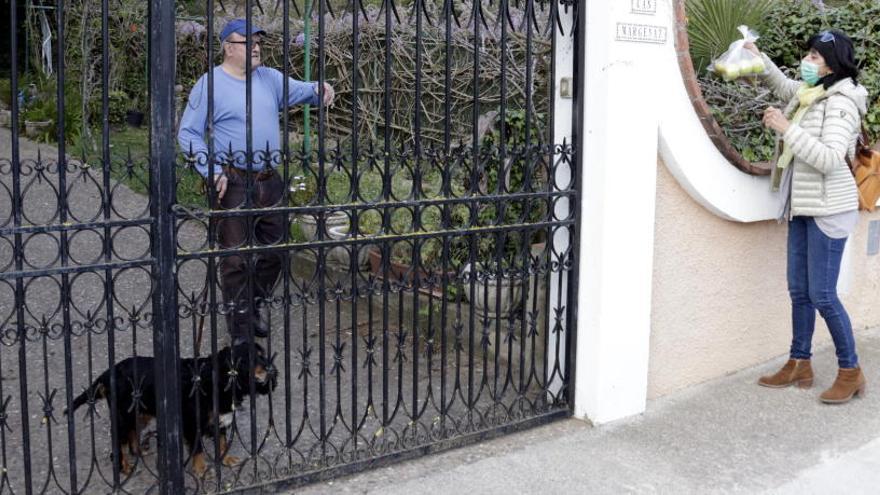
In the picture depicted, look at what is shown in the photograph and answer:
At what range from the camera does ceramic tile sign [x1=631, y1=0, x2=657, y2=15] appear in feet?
14.9

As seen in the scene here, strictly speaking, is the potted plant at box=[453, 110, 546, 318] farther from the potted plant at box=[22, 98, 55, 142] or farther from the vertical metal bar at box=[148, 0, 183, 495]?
the potted plant at box=[22, 98, 55, 142]

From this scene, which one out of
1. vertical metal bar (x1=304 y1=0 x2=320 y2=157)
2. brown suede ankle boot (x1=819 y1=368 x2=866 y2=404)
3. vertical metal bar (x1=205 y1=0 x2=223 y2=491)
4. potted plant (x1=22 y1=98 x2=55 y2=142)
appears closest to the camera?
vertical metal bar (x1=205 y1=0 x2=223 y2=491)

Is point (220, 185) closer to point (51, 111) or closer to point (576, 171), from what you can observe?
point (576, 171)

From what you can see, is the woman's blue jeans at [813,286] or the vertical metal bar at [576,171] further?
the woman's blue jeans at [813,286]

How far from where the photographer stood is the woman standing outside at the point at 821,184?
489 centimetres

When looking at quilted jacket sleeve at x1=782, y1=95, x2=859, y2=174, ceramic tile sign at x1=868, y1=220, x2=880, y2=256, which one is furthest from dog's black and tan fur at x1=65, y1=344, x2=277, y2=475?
ceramic tile sign at x1=868, y1=220, x2=880, y2=256

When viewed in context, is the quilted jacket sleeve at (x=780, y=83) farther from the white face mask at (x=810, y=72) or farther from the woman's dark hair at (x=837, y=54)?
the woman's dark hair at (x=837, y=54)

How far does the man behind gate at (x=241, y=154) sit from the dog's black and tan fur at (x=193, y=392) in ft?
0.46

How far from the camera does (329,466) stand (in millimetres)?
4055

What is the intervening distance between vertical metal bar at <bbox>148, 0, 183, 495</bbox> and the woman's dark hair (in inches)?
131

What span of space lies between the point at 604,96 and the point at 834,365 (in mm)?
2644

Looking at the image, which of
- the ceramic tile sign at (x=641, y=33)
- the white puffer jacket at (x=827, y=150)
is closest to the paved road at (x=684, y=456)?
the white puffer jacket at (x=827, y=150)

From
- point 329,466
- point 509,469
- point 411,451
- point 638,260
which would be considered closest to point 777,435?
point 638,260

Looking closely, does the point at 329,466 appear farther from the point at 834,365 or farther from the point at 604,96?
the point at 834,365
